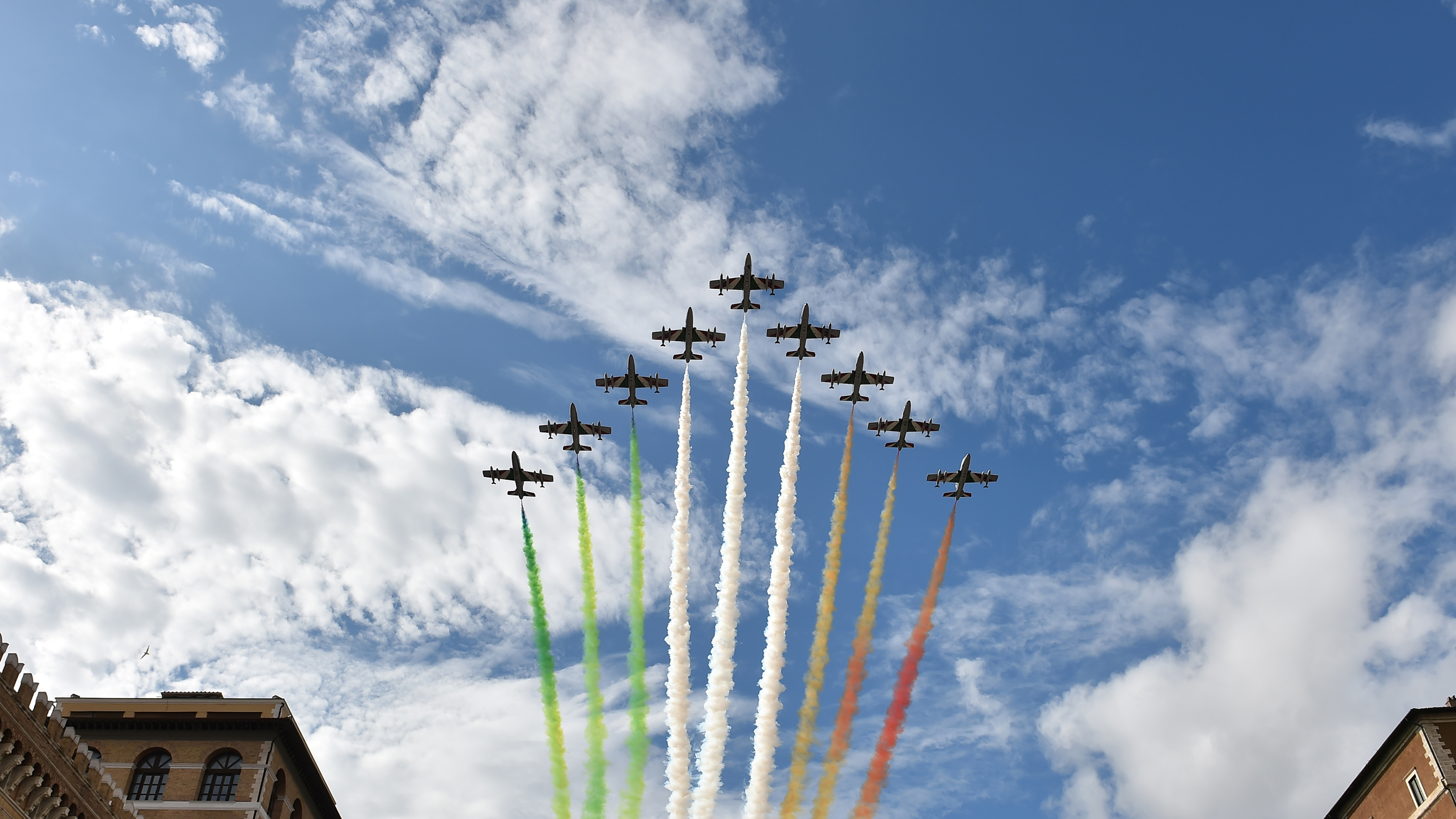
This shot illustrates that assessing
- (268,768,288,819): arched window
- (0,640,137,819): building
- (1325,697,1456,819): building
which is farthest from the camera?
(268,768,288,819): arched window

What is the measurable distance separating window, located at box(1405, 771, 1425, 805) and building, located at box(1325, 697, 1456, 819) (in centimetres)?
3

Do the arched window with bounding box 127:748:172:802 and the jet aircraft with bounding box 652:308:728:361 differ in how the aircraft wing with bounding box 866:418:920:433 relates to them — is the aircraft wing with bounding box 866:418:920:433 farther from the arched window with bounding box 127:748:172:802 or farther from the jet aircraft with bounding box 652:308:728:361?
the arched window with bounding box 127:748:172:802

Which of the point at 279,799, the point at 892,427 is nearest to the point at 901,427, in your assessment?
the point at 892,427

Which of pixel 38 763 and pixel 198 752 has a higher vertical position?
pixel 198 752

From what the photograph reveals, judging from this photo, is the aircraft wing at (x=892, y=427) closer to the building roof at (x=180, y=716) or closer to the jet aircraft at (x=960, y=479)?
the jet aircraft at (x=960, y=479)

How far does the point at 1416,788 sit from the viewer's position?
200 ft

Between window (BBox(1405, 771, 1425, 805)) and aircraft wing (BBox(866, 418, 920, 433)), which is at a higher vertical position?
aircraft wing (BBox(866, 418, 920, 433))

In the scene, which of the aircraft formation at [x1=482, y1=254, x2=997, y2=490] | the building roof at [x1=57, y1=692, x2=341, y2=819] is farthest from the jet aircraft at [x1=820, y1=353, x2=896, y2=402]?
the building roof at [x1=57, y1=692, x2=341, y2=819]

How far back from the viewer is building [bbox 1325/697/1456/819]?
5841cm

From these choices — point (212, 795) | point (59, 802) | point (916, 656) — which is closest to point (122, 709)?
point (212, 795)

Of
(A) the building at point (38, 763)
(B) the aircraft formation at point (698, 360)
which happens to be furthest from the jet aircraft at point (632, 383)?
(A) the building at point (38, 763)

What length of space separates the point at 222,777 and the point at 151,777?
4244 millimetres

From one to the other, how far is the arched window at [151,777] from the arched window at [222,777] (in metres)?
2.26

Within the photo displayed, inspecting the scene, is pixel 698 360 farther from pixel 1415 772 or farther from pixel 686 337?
pixel 1415 772
